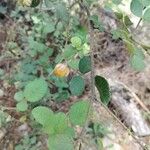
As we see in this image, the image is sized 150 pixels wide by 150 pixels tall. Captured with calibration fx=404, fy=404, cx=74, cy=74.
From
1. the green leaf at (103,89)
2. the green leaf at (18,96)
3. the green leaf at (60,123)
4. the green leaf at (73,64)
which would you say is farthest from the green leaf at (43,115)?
the green leaf at (18,96)

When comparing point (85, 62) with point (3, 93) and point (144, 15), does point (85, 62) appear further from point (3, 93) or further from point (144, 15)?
point (3, 93)

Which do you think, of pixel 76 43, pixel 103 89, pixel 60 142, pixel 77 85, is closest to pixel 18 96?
pixel 76 43

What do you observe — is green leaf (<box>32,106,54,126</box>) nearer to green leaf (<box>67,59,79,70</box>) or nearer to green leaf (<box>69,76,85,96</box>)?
green leaf (<box>69,76,85,96</box>)

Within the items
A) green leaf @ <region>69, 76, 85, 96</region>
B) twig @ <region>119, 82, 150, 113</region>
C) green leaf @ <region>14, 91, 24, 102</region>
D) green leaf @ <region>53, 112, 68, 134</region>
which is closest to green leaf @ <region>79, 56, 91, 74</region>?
green leaf @ <region>69, 76, 85, 96</region>

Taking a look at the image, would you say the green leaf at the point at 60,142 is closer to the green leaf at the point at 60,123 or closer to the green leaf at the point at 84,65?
the green leaf at the point at 60,123

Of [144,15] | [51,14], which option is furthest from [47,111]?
[51,14]
